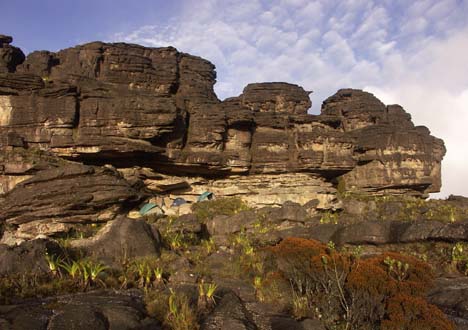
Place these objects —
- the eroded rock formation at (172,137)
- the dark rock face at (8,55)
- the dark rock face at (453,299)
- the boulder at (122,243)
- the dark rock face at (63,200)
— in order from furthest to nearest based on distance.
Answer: the dark rock face at (8,55) < the eroded rock formation at (172,137) < the dark rock face at (63,200) < the boulder at (122,243) < the dark rock face at (453,299)

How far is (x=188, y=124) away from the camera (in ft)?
110

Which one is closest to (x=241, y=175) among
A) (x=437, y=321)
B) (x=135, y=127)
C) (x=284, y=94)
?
(x=135, y=127)

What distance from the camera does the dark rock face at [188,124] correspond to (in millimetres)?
29438

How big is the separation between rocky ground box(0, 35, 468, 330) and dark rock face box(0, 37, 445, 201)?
0.15 metres

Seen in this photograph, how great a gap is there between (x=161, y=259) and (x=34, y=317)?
7135 millimetres

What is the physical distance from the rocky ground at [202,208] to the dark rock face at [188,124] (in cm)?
15

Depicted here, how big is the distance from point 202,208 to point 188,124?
332 inches

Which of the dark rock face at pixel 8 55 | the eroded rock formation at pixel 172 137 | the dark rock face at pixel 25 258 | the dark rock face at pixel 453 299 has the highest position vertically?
the dark rock face at pixel 8 55

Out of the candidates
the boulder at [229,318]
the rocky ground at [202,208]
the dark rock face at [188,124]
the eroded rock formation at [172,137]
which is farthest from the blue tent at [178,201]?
the boulder at [229,318]

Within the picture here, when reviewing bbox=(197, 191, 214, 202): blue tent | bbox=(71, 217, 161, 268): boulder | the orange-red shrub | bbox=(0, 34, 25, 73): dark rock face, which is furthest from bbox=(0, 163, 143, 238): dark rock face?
bbox=(0, 34, 25, 73): dark rock face

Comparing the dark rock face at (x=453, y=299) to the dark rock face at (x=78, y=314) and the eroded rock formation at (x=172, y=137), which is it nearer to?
the dark rock face at (x=78, y=314)

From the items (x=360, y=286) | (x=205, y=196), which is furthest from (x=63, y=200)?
(x=360, y=286)

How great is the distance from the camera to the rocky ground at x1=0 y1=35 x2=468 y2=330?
9.36 metres

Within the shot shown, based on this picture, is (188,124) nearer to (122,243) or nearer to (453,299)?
(122,243)
